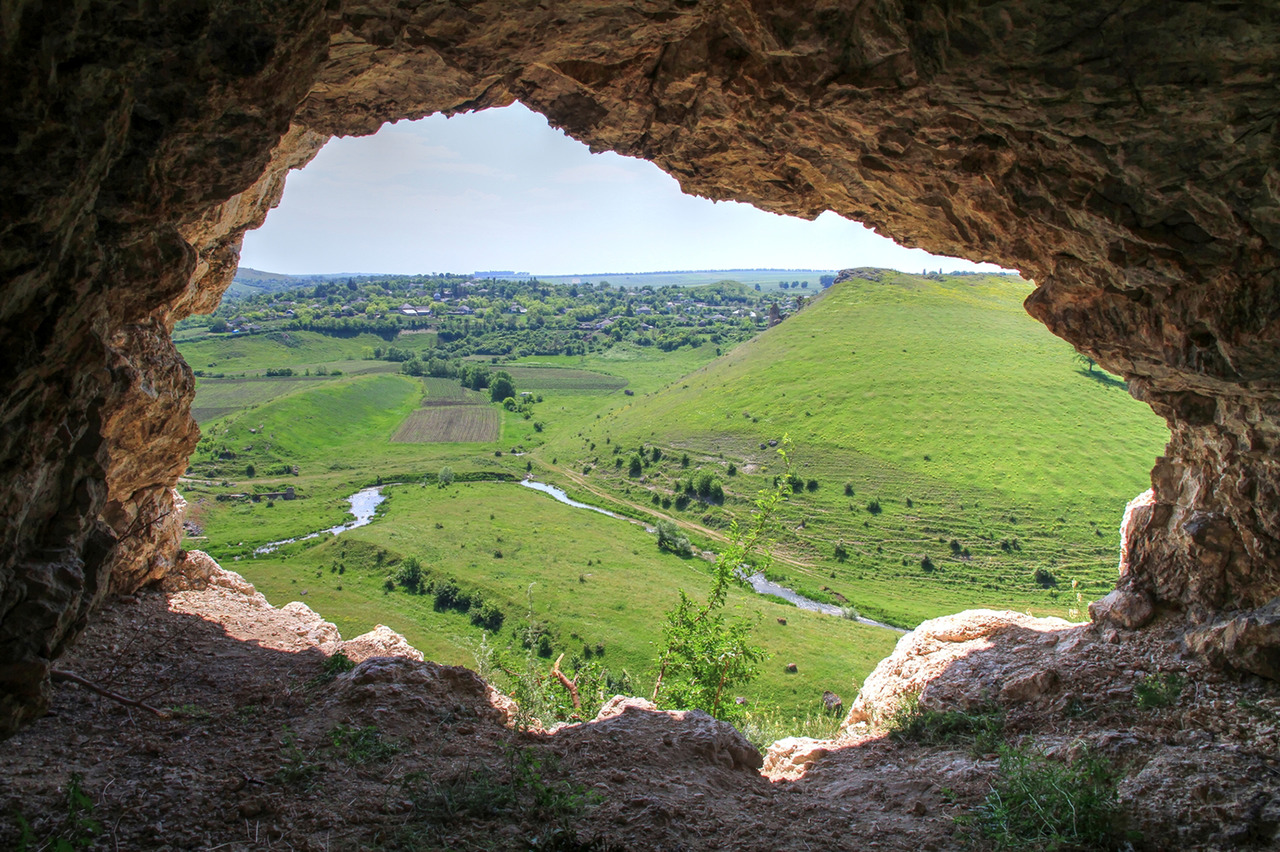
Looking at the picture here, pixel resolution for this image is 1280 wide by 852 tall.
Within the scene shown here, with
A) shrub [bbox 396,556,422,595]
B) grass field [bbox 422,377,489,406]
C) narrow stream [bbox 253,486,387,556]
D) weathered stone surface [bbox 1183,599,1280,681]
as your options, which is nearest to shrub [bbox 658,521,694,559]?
shrub [bbox 396,556,422,595]

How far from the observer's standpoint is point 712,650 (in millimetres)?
17531

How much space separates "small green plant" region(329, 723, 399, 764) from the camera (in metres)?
8.63

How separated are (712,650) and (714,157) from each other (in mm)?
12527

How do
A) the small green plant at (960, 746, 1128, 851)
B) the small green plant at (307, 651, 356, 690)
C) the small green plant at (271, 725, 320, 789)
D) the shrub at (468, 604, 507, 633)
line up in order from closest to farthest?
the small green plant at (960, 746, 1128, 851) → the small green plant at (271, 725, 320, 789) → the small green plant at (307, 651, 356, 690) → the shrub at (468, 604, 507, 633)

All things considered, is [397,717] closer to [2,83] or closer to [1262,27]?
[2,83]

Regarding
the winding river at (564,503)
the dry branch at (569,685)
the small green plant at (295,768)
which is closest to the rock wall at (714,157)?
the small green plant at (295,768)

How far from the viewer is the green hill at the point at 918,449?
216 ft

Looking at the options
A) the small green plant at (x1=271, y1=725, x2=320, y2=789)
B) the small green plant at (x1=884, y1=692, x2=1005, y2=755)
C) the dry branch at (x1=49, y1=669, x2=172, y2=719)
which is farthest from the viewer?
the small green plant at (x1=884, y1=692, x2=1005, y2=755)

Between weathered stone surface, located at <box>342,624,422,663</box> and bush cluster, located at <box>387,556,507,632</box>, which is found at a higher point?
weathered stone surface, located at <box>342,624,422,663</box>

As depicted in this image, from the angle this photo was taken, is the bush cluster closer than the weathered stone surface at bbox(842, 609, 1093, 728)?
No

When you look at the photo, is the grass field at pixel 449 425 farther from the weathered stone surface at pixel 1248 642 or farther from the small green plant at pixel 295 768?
the weathered stone surface at pixel 1248 642

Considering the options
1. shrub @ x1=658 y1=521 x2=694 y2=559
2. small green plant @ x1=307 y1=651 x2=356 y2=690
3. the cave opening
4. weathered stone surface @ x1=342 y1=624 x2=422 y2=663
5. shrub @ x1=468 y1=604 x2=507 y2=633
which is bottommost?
shrub @ x1=468 y1=604 x2=507 y2=633

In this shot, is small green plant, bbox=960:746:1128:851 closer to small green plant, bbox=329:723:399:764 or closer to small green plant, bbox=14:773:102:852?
small green plant, bbox=329:723:399:764

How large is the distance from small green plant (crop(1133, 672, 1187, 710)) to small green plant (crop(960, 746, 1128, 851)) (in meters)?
1.88
